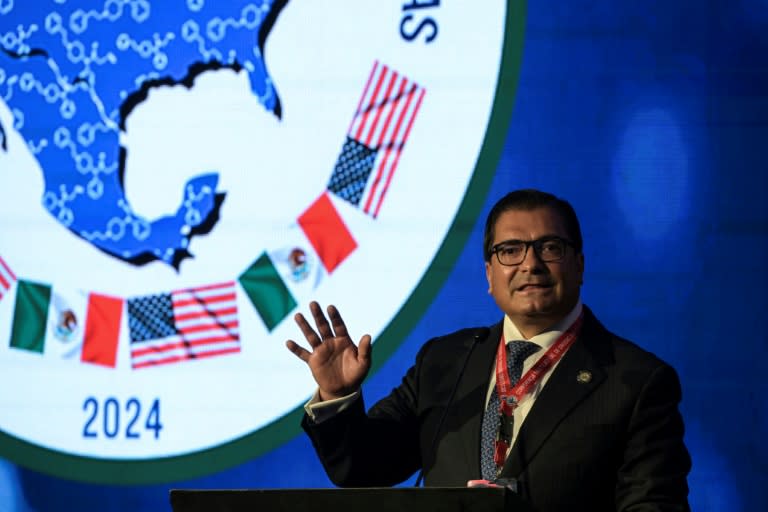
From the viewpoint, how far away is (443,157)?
9.57 feet

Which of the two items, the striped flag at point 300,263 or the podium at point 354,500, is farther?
the striped flag at point 300,263

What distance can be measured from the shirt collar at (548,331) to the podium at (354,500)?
1.50ft

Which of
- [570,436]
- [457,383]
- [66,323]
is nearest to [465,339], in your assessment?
[457,383]

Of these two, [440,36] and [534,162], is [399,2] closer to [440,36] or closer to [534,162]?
[440,36]

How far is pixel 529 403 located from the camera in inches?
75.3

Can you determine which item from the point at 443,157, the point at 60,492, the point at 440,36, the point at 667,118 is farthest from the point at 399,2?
the point at 60,492

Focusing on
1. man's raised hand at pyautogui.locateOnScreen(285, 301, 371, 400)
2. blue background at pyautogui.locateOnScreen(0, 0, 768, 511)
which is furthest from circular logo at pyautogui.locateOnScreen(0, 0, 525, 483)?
man's raised hand at pyautogui.locateOnScreen(285, 301, 371, 400)

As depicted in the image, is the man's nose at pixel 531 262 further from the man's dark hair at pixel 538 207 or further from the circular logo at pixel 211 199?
the circular logo at pixel 211 199

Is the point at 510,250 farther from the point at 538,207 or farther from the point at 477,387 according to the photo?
the point at 477,387

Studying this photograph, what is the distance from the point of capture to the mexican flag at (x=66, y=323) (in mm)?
3119

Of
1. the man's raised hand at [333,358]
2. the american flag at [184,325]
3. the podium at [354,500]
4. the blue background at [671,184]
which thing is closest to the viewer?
the podium at [354,500]

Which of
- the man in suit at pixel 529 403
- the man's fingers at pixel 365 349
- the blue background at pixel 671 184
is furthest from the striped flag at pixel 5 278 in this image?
the man's fingers at pixel 365 349

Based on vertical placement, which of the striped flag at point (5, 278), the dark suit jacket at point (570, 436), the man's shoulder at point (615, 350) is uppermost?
the striped flag at point (5, 278)

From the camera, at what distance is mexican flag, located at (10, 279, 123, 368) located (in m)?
3.12
